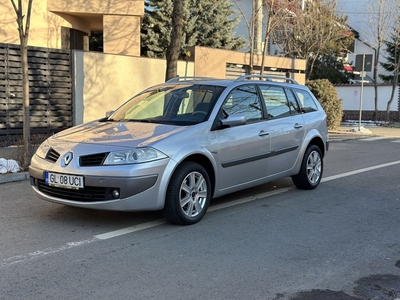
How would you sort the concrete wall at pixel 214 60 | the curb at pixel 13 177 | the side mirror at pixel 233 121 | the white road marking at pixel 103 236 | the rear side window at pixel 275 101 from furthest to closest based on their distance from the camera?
1. the concrete wall at pixel 214 60
2. the curb at pixel 13 177
3. the rear side window at pixel 275 101
4. the side mirror at pixel 233 121
5. the white road marking at pixel 103 236

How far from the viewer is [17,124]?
11.8 metres

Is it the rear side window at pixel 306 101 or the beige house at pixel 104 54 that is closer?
the rear side window at pixel 306 101

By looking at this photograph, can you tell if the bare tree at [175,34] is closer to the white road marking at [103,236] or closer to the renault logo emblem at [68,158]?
the white road marking at [103,236]

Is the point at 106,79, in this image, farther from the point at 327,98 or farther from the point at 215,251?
the point at 215,251

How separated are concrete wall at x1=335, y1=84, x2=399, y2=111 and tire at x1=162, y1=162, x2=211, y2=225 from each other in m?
25.6

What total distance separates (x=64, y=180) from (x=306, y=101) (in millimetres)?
4355

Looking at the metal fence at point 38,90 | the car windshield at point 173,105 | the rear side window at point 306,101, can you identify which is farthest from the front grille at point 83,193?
the metal fence at point 38,90

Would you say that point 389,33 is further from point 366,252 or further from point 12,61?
point 366,252

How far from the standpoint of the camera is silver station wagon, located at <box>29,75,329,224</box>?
4863mm

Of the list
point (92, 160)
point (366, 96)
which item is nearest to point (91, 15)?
point (92, 160)

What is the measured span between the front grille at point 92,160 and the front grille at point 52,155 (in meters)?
0.38

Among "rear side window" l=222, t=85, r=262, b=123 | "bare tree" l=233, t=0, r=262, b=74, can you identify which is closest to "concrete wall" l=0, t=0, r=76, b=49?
"bare tree" l=233, t=0, r=262, b=74

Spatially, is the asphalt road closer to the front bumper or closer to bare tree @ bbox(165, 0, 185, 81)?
the front bumper

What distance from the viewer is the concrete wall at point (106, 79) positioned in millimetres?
13078
